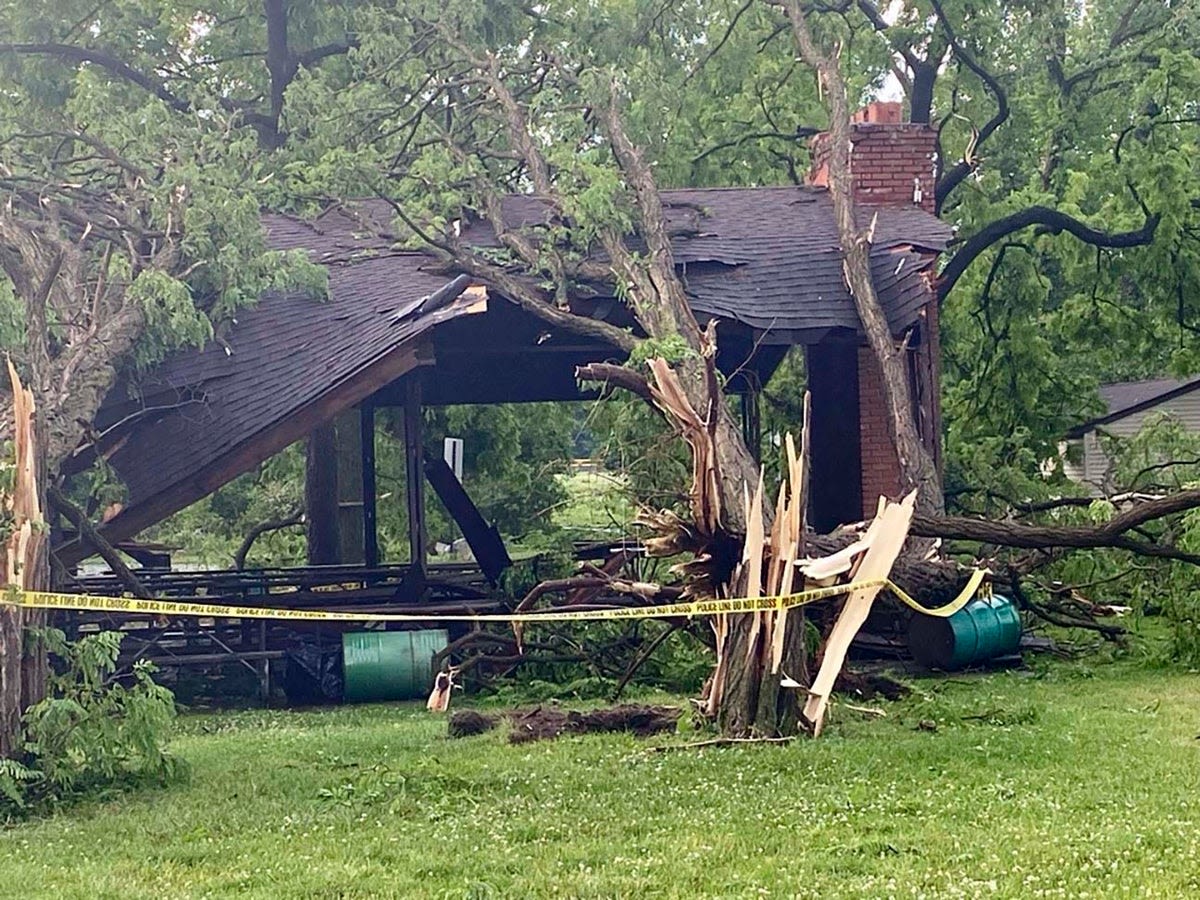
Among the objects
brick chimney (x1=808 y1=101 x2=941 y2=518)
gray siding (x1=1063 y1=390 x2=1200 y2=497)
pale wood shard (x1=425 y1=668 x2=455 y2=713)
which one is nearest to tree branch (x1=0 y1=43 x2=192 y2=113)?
brick chimney (x1=808 y1=101 x2=941 y2=518)

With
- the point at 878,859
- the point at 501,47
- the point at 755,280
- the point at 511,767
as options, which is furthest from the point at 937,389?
the point at 878,859

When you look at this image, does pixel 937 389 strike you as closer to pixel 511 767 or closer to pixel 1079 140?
pixel 1079 140

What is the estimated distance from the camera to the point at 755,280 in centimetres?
1348

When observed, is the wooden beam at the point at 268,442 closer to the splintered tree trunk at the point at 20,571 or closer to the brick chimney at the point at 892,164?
the splintered tree trunk at the point at 20,571

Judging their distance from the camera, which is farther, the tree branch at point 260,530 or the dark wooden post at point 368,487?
Answer: the tree branch at point 260,530

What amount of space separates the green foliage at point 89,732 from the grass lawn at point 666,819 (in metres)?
0.21

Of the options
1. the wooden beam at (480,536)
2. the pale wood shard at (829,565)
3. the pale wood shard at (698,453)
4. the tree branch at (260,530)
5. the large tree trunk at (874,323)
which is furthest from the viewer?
the tree branch at (260,530)

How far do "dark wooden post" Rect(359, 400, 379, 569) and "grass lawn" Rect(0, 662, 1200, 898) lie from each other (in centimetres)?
632

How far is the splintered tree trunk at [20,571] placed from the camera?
7148 mm

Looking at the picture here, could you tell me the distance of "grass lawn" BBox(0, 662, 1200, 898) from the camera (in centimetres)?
527

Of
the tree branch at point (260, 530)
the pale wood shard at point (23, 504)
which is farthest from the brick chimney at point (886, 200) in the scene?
the pale wood shard at point (23, 504)

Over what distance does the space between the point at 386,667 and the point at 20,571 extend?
4796 millimetres

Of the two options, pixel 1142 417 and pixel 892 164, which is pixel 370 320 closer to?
pixel 892 164

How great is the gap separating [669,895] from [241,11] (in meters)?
17.9
